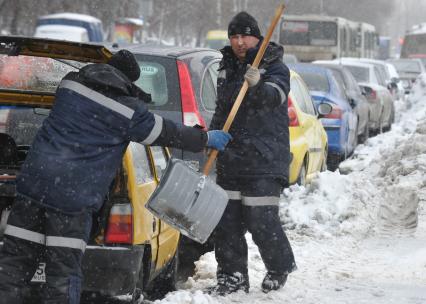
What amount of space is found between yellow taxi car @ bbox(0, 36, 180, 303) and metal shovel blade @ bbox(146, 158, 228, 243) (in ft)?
0.52

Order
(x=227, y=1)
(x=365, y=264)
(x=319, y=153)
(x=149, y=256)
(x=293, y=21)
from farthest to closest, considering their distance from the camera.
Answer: (x=227, y=1), (x=293, y=21), (x=319, y=153), (x=365, y=264), (x=149, y=256)

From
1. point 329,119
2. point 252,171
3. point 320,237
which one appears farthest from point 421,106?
point 252,171

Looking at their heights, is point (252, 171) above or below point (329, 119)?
above

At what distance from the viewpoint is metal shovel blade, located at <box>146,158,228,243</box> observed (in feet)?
17.9

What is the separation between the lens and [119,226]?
538cm

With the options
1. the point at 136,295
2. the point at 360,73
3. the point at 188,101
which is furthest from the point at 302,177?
the point at 360,73

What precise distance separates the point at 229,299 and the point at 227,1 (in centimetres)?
6109

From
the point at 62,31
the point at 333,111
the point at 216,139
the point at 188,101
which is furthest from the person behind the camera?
the point at 62,31

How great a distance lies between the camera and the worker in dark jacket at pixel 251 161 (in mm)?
6250

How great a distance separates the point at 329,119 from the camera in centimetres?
1457

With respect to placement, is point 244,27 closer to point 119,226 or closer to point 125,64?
point 125,64

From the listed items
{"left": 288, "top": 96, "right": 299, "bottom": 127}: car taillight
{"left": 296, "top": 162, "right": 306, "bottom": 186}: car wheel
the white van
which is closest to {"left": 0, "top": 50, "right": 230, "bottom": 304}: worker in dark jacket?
{"left": 288, "top": 96, "right": 299, "bottom": 127}: car taillight

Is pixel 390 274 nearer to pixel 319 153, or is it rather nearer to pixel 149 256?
pixel 149 256

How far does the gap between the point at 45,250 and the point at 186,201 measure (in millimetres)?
885
